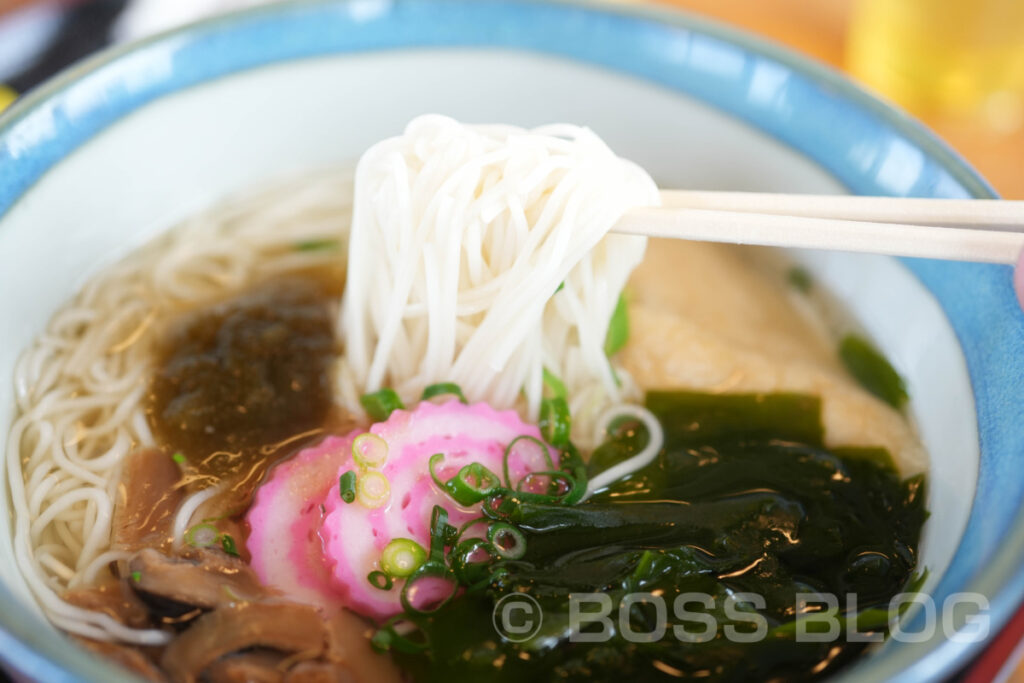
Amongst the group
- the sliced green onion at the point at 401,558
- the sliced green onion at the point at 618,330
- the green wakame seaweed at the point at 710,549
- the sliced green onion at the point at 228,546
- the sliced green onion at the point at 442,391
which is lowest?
the green wakame seaweed at the point at 710,549

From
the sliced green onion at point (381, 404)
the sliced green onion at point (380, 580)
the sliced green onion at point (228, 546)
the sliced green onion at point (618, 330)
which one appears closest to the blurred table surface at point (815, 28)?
the sliced green onion at point (618, 330)

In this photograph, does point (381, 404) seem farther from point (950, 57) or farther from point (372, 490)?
point (950, 57)

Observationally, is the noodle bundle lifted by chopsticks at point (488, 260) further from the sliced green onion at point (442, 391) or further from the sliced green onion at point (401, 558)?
the sliced green onion at point (401, 558)

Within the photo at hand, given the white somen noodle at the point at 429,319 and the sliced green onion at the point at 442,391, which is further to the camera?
the sliced green onion at the point at 442,391

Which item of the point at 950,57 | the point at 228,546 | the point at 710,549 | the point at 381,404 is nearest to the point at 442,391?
the point at 381,404

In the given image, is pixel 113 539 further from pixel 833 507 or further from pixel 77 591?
pixel 833 507

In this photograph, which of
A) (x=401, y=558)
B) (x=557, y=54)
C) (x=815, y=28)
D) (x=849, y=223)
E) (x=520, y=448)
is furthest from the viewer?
(x=815, y=28)
